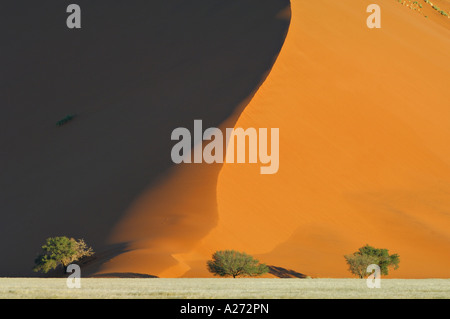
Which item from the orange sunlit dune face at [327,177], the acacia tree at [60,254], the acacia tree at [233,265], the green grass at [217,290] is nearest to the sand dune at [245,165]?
the orange sunlit dune face at [327,177]

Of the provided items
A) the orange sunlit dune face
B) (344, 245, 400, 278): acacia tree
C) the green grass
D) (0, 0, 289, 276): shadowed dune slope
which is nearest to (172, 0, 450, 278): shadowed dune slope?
the orange sunlit dune face

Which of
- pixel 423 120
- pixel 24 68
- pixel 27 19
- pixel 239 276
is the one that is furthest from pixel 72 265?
pixel 27 19

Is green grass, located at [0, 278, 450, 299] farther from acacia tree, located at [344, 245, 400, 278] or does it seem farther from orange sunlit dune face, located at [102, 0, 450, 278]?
orange sunlit dune face, located at [102, 0, 450, 278]

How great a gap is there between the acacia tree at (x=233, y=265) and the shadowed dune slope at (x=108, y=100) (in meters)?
2.04

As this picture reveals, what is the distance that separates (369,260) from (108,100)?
14.0 meters

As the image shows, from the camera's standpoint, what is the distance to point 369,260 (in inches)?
808

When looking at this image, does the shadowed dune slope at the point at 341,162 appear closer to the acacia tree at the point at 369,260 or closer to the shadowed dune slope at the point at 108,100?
the acacia tree at the point at 369,260

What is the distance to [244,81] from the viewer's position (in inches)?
1079

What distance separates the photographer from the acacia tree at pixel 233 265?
64.6 feet

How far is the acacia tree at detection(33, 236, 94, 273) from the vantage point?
2086 centimetres

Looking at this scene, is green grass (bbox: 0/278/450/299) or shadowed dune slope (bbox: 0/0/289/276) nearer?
green grass (bbox: 0/278/450/299)

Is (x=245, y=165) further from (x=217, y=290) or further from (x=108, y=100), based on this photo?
(x=217, y=290)

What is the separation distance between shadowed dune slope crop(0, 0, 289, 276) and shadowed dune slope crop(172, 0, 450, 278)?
108 cm
